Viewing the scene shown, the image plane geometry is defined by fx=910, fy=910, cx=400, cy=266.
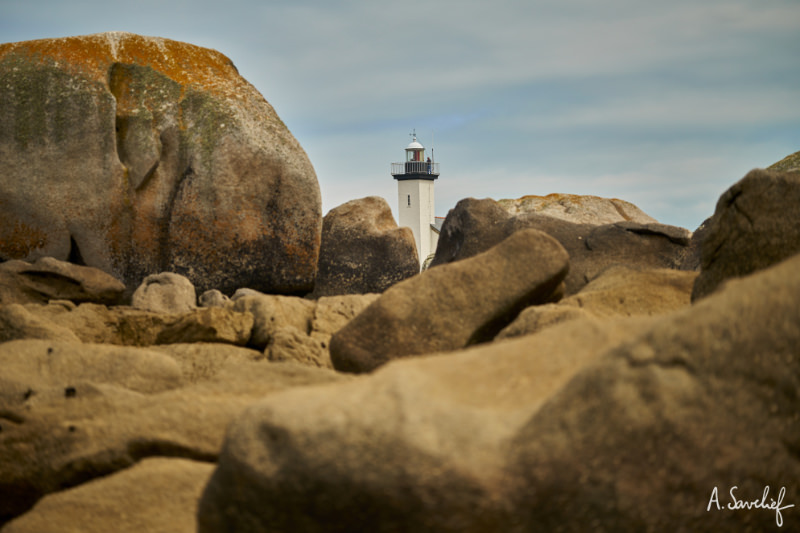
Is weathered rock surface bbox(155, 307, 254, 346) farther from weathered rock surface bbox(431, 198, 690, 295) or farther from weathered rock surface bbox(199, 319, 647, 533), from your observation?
weathered rock surface bbox(199, 319, 647, 533)

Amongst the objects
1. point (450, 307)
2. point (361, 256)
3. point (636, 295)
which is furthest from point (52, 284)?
point (361, 256)

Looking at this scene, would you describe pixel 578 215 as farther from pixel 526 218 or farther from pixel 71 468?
pixel 71 468

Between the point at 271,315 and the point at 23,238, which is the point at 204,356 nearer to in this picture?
the point at 271,315

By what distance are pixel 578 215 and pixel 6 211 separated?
956cm

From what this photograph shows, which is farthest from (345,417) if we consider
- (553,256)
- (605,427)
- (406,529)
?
(553,256)

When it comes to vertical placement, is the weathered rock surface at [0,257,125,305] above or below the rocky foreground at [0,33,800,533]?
above

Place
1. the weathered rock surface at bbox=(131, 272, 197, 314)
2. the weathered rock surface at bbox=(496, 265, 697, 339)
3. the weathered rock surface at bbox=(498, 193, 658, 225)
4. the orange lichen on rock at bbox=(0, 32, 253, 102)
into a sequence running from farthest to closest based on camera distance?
the weathered rock surface at bbox=(498, 193, 658, 225)
the orange lichen on rock at bbox=(0, 32, 253, 102)
the weathered rock surface at bbox=(131, 272, 197, 314)
the weathered rock surface at bbox=(496, 265, 697, 339)

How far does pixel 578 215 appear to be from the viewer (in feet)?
53.3

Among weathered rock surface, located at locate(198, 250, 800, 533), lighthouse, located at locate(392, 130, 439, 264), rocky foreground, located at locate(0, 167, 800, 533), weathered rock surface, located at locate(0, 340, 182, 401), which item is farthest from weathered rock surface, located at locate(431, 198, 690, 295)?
lighthouse, located at locate(392, 130, 439, 264)

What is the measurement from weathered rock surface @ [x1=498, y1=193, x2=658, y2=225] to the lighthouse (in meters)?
33.4

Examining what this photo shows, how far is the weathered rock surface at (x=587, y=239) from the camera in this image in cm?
838

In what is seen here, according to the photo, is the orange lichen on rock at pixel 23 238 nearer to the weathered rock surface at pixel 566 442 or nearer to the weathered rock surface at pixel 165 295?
the weathered rock surface at pixel 165 295

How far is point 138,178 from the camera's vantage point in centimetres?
1092

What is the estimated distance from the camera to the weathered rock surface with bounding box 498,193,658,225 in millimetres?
→ 16281
